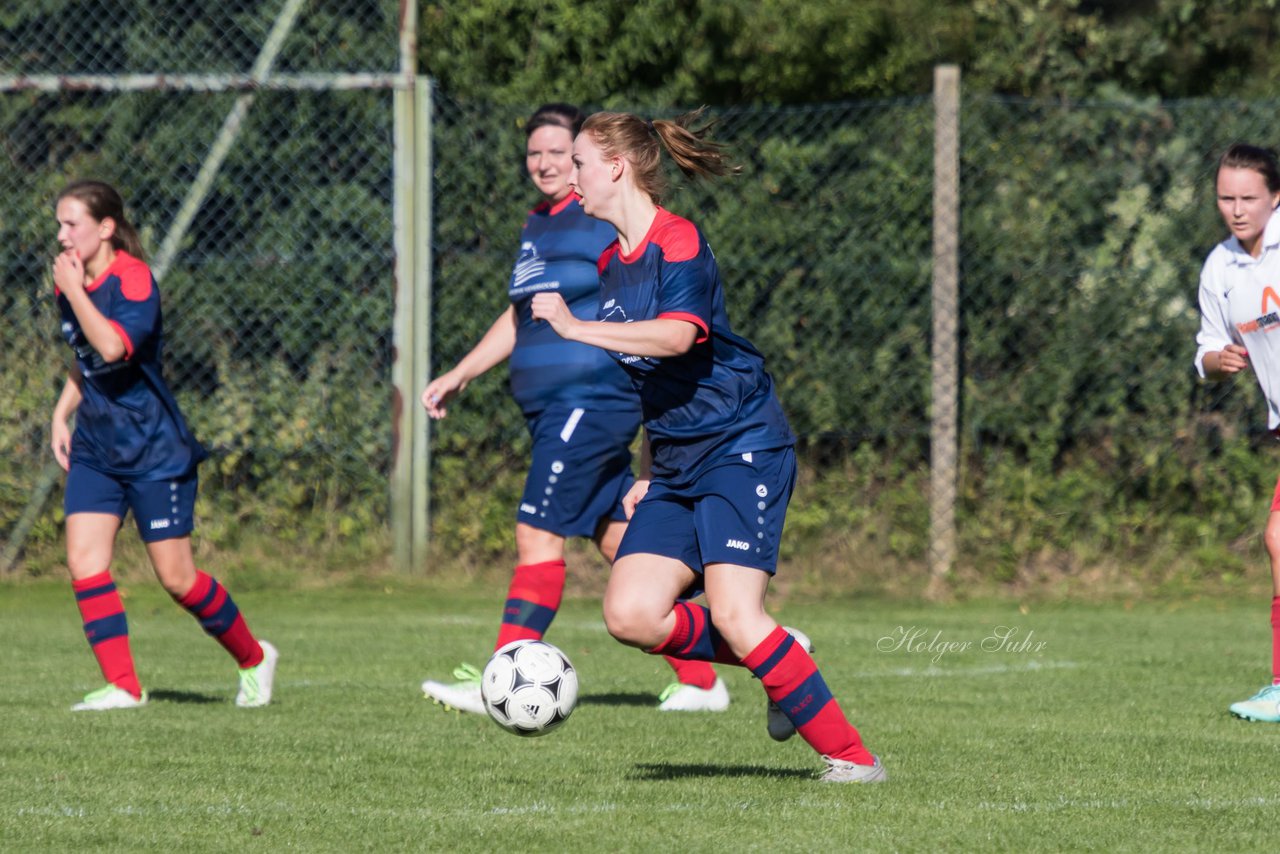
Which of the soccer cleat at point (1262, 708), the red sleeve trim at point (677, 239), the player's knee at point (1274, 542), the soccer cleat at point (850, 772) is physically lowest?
the soccer cleat at point (1262, 708)

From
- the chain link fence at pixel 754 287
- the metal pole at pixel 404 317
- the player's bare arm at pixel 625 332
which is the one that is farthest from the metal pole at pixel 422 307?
the player's bare arm at pixel 625 332

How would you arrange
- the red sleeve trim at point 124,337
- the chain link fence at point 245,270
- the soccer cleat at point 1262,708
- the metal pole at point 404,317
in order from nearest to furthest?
the soccer cleat at point 1262,708
the red sleeve trim at point 124,337
the metal pole at point 404,317
the chain link fence at point 245,270

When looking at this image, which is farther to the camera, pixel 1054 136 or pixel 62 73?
pixel 62 73

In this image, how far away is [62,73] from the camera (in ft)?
36.2

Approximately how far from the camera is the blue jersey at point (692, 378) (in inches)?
185

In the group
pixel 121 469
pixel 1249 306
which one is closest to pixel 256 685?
pixel 121 469

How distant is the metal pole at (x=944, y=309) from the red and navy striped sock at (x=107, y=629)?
5.00 m

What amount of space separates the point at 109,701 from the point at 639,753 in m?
2.07

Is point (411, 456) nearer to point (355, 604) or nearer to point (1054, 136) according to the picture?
point (355, 604)

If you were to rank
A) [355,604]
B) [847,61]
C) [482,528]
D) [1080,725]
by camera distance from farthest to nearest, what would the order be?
[847,61] → [482,528] → [355,604] → [1080,725]

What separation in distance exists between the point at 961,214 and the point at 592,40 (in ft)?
8.59

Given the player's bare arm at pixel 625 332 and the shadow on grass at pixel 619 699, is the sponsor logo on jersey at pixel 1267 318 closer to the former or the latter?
the shadow on grass at pixel 619 699

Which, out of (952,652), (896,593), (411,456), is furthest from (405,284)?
(952,652)

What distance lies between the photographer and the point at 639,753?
5.33 meters
